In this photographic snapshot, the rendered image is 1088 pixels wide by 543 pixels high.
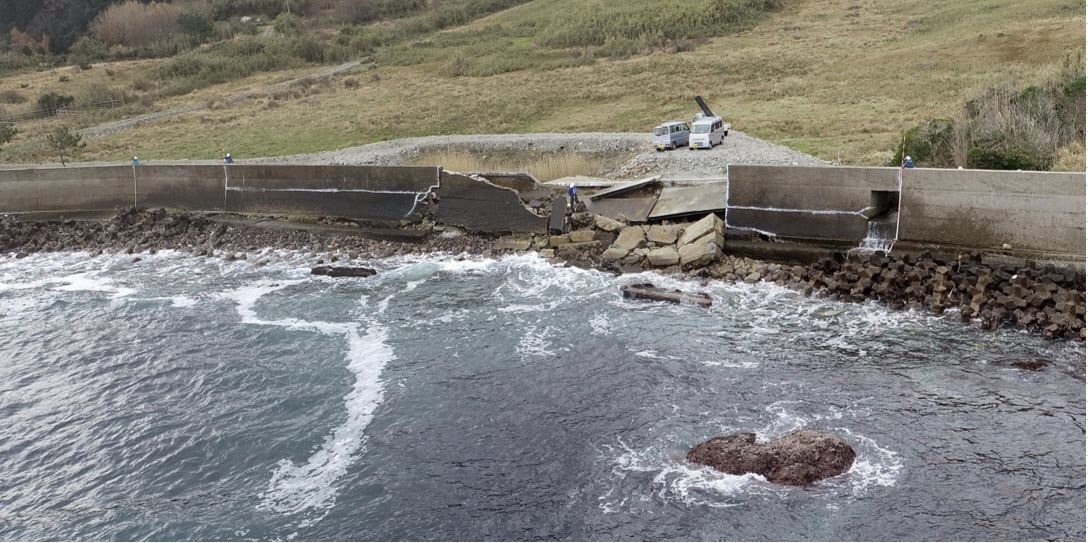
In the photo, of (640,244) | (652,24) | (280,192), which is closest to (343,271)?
(280,192)

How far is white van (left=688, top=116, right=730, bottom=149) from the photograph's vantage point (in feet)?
117

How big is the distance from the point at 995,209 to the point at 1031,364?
21.3ft

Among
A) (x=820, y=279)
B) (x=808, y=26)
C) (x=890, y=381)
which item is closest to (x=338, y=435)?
(x=890, y=381)

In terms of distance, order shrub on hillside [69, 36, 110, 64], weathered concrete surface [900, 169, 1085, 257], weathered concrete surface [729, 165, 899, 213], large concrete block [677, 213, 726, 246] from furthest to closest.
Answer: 1. shrub on hillside [69, 36, 110, 64]
2. large concrete block [677, 213, 726, 246]
3. weathered concrete surface [729, 165, 899, 213]
4. weathered concrete surface [900, 169, 1085, 257]

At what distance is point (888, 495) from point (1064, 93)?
22.1 meters

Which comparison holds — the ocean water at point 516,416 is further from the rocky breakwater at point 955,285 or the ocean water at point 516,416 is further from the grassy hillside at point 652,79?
the grassy hillside at point 652,79

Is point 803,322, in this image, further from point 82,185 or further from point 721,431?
point 82,185

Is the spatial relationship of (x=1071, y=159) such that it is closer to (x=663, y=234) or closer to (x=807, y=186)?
(x=807, y=186)

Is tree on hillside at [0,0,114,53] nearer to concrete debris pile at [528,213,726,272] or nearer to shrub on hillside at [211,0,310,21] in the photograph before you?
shrub on hillside at [211,0,310,21]

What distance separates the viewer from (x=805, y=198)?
25984 mm

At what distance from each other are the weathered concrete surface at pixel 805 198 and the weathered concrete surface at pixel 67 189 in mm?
23916

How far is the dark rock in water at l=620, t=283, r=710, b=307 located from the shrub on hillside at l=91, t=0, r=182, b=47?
88.6 meters

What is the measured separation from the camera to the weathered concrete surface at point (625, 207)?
1119 inches

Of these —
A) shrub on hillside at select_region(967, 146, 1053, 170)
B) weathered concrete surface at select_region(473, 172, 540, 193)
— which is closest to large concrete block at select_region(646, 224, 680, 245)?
weathered concrete surface at select_region(473, 172, 540, 193)
